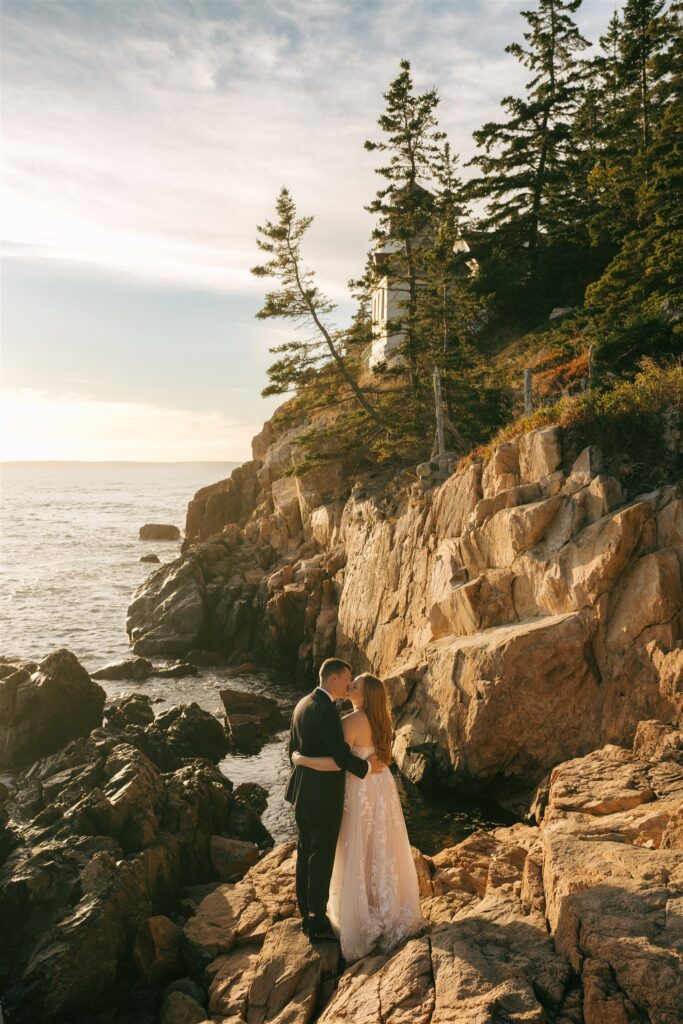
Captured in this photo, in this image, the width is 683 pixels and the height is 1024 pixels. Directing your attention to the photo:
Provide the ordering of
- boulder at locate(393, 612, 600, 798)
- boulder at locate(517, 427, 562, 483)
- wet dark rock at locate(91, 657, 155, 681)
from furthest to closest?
wet dark rock at locate(91, 657, 155, 681), boulder at locate(517, 427, 562, 483), boulder at locate(393, 612, 600, 798)

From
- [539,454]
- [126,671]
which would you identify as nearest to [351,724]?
[539,454]

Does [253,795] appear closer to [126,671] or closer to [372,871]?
[372,871]

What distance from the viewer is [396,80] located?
31031 millimetres

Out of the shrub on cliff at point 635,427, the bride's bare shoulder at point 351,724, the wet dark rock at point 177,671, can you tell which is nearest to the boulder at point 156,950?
the bride's bare shoulder at point 351,724

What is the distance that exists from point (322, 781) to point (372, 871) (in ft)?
3.56

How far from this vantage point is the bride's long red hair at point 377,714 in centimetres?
739

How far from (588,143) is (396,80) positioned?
19.8 meters

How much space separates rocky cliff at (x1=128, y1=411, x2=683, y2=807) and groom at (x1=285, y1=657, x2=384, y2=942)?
695cm

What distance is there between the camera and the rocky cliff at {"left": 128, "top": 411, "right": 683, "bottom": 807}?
12.7 m

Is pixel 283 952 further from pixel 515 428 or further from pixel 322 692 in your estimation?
pixel 515 428

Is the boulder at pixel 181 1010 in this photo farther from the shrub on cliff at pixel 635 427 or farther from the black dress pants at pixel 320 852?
the shrub on cliff at pixel 635 427

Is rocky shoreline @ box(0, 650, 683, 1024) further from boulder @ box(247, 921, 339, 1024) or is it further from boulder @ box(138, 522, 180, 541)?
boulder @ box(138, 522, 180, 541)

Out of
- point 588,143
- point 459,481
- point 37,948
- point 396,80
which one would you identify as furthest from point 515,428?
point 588,143

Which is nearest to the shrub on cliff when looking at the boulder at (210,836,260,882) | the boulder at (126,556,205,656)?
the boulder at (210,836,260,882)
